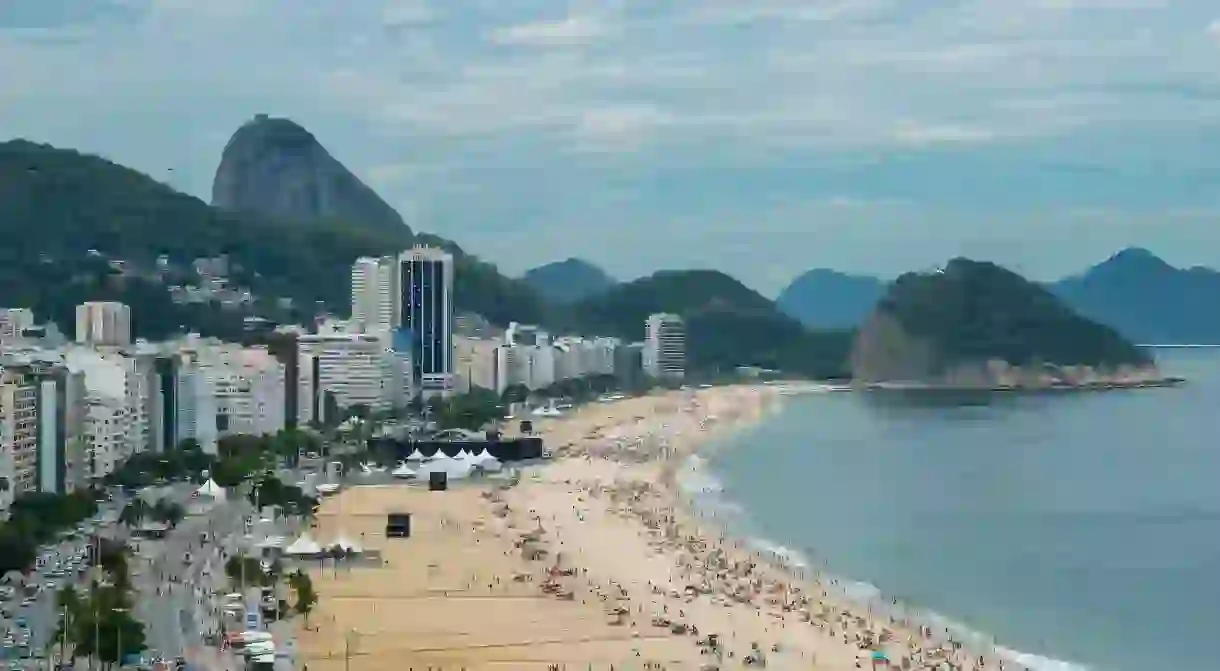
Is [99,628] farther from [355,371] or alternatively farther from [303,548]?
[355,371]

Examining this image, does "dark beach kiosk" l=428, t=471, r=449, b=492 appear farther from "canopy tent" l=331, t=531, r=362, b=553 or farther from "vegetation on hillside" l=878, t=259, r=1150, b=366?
"vegetation on hillside" l=878, t=259, r=1150, b=366

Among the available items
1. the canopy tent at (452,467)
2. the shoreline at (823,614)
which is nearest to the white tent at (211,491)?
the canopy tent at (452,467)

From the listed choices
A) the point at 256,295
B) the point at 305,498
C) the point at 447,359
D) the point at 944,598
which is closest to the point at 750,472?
the point at 305,498

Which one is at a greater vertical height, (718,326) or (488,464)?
(718,326)

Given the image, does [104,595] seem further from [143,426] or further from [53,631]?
[143,426]

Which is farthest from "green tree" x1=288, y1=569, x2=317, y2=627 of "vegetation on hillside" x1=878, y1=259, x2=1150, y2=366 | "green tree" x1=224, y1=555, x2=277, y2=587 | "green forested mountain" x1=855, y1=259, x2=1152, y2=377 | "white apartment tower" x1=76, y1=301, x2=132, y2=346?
"vegetation on hillside" x1=878, y1=259, x2=1150, y2=366

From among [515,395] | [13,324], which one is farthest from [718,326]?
[13,324]

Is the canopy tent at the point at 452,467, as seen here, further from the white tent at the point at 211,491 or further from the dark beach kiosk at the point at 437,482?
the white tent at the point at 211,491
